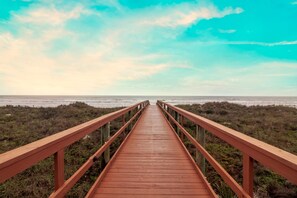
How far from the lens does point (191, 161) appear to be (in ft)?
16.7

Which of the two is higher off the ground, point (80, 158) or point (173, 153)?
point (173, 153)

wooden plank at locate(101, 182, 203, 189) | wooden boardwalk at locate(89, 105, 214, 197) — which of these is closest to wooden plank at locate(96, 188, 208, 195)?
wooden boardwalk at locate(89, 105, 214, 197)

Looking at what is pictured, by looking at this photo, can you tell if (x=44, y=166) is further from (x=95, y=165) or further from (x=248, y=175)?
(x=248, y=175)

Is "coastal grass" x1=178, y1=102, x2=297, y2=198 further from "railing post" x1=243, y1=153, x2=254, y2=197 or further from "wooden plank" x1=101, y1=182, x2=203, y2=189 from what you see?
"railing post" x1=243, y1=153, x2=254, y2=197

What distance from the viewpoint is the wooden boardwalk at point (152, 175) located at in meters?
3.57

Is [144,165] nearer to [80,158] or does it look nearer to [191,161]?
[191,161]

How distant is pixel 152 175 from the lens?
170 inches

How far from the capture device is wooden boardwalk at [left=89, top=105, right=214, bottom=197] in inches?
141

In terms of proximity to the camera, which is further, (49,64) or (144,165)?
(49,64)

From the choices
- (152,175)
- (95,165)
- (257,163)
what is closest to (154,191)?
(152,175)

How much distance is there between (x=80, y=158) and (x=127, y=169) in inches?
199

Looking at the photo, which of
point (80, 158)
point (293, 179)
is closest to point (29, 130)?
point (80, 158)

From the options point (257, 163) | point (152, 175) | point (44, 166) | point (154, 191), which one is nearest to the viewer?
point (154, 191)

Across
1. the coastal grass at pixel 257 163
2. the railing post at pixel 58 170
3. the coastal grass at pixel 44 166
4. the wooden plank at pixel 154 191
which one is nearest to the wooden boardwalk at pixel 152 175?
the wooden plank at pixel 154 191
